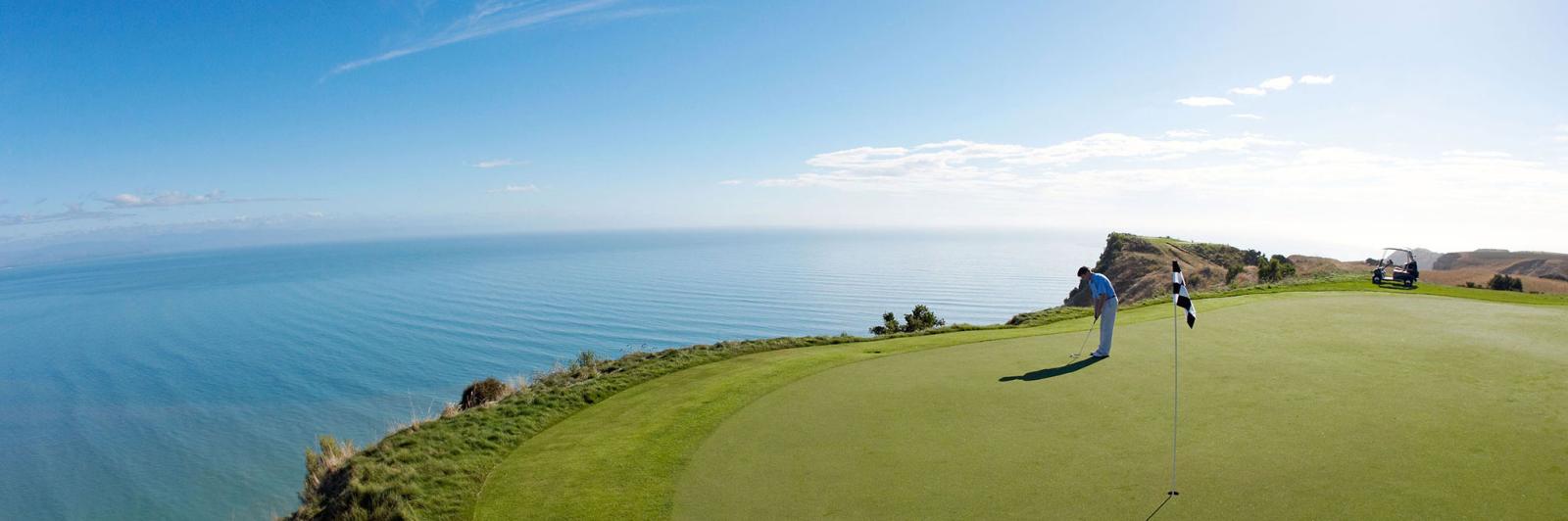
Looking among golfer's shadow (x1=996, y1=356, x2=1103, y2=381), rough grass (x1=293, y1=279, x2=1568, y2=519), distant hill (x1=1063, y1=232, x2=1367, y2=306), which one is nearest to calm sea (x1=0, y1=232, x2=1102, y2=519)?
rough grass (x1=293, y1=279, x2=1568, y2=519)

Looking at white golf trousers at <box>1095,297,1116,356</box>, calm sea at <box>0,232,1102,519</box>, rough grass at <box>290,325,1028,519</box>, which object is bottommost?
calm sea at <box>0,232,1102,519</box>

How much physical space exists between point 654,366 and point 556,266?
144 metres

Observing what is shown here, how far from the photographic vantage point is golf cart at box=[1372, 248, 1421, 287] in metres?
22.3

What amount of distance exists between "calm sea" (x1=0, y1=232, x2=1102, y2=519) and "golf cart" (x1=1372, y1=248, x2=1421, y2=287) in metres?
32.1

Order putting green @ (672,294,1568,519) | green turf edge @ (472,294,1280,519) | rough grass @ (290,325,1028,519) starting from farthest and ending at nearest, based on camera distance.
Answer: rough grass @ (290,325,1028,519)
green turf edge @ (472,294,1280,519)
putting green @ (672,294,1568,519)

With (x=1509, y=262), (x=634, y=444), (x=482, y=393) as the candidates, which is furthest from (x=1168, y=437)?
(x=1509, y=262)

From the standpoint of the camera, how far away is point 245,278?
138125 millimetres

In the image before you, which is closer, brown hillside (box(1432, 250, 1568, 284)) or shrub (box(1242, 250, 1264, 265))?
brown hillside (box(1432, 250, 1568, 284))

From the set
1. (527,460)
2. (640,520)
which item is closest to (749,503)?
(640,520)

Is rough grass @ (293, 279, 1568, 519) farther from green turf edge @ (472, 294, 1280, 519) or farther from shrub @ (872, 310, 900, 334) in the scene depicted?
shrub @ (872, 310, 900, 334)

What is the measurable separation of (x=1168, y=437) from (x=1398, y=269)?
25636mm

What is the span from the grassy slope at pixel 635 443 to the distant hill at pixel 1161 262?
1668 inches

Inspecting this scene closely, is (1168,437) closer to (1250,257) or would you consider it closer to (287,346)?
(1250,257)

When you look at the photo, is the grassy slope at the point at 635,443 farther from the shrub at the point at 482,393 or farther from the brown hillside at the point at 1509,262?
the brown hillside at the point at 1509,262
